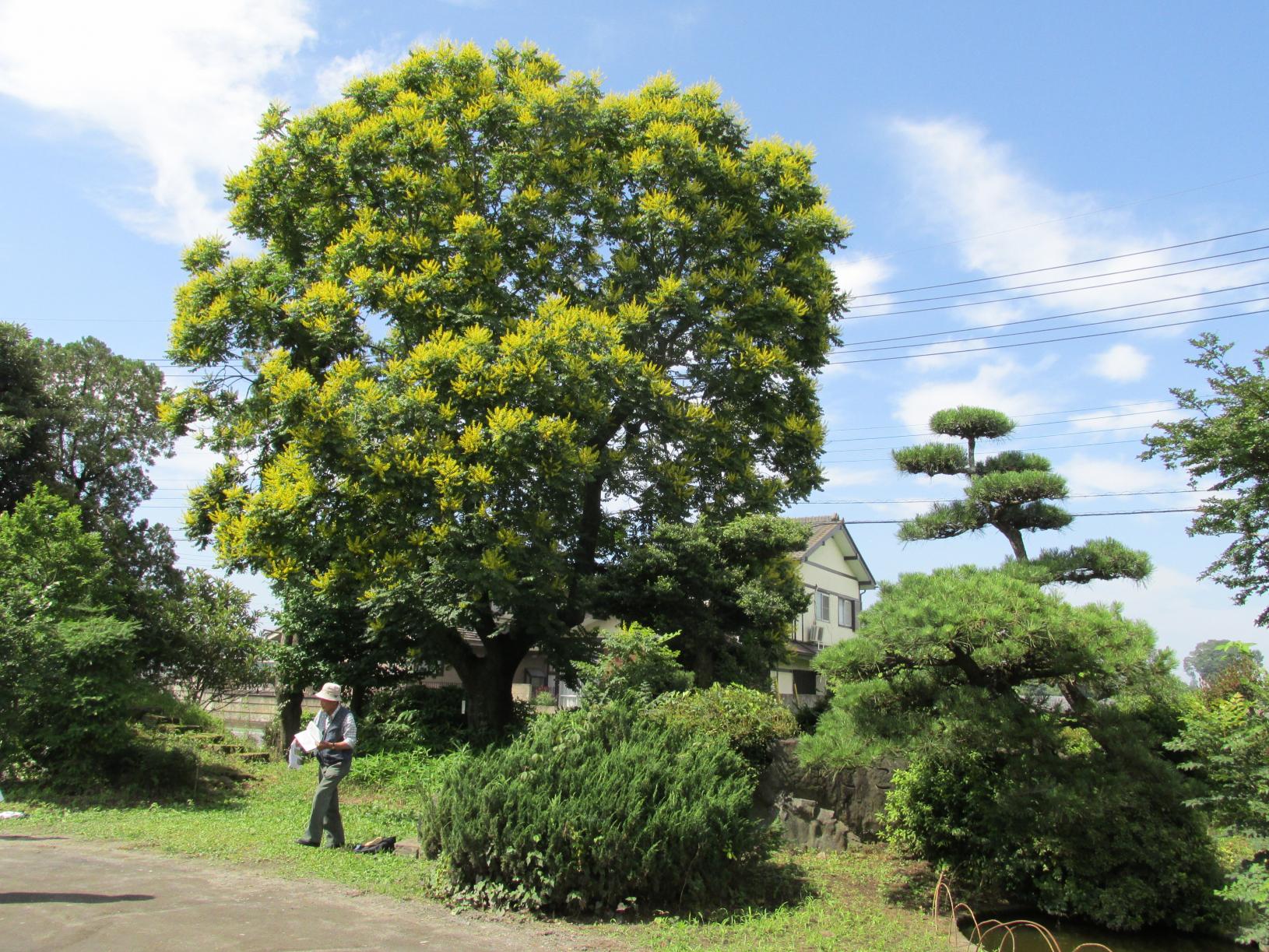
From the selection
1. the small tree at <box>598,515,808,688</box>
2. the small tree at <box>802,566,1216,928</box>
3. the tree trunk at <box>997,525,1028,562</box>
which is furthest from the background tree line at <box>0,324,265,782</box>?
the tree trunk at <box>997,525,1028,562</box>

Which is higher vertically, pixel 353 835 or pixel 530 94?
pixel 530 94

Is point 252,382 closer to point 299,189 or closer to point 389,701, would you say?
point 299,189

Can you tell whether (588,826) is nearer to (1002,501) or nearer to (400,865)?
(400,865)

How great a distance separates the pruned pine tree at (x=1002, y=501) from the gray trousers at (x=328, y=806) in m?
10.6

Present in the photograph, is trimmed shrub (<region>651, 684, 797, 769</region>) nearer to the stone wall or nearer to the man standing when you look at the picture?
the stone wall

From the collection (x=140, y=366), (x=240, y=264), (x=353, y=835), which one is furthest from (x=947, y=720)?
(x=140, y=366)

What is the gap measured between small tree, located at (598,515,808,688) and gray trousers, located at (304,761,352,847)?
667 centimetres

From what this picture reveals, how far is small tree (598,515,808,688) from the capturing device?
1483 centimetres

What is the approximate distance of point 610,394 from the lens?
36.9ft

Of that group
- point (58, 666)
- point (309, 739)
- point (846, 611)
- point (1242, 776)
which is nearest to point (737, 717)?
point (309, 739)

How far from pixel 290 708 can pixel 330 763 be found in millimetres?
8072

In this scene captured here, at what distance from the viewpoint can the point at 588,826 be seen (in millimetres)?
6125

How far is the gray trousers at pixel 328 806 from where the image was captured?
787 centimetres

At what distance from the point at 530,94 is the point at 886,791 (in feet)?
33.4
